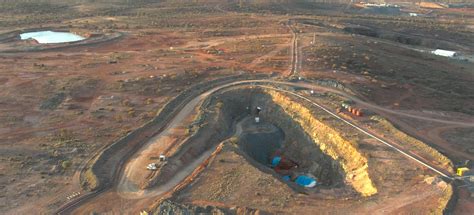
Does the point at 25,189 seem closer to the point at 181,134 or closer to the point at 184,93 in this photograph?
the point at 181,134

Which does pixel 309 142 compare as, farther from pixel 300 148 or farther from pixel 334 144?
pixel 334 144

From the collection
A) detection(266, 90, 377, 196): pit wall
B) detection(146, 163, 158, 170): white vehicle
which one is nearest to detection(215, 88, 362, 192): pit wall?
detection(266, 90, 377, 196): pit wall

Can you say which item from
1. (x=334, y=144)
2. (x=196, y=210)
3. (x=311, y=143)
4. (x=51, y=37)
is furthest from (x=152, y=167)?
(x=51, y=37)

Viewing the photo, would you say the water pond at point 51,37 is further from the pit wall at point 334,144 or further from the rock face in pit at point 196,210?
the rock face in pit at point 196,210

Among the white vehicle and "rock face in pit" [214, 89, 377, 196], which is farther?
"rock face in pit" [214, 89, 377, 196]

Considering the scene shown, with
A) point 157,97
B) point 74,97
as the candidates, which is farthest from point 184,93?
point 74,97

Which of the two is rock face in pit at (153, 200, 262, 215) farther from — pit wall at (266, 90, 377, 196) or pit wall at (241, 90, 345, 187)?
pit wall at (241, 90, 345, 187)
